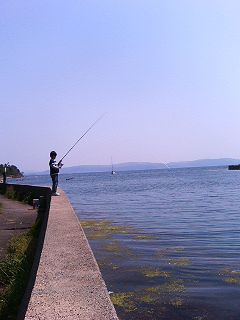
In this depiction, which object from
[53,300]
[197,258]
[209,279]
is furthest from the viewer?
[197,258]

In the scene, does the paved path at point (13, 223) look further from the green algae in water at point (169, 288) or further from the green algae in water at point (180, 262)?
the green algae in water at point (180, 262)

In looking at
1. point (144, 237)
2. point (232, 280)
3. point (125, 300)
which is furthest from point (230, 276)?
point (144, 237)

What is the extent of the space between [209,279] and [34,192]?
12.7 m

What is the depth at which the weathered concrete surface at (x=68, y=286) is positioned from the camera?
10.4 ft

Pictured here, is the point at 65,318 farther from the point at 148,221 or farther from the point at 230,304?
the point at 148,221

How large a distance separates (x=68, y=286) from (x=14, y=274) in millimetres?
2283

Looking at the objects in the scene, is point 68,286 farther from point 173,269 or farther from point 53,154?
point 53,154

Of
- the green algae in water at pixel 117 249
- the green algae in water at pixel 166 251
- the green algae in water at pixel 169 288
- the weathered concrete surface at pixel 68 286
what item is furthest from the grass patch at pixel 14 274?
the green algae in water at pixel 166 251

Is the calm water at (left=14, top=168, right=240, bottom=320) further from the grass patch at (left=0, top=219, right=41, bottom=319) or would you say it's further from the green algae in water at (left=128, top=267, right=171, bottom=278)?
the grass patch at (left=0, top=219, right=41, bottom=319)

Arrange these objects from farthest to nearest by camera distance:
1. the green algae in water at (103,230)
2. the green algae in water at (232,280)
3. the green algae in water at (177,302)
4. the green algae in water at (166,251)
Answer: the green algae in water at (103,230) → the green algae in water at (166,251) → the green algae in water at (232,280) → the green algae in water at (177,302)

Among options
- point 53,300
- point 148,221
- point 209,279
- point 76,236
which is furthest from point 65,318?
point 148,221

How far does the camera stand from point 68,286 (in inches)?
154

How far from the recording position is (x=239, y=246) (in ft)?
33.3

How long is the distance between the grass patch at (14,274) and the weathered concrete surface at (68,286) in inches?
19.1
